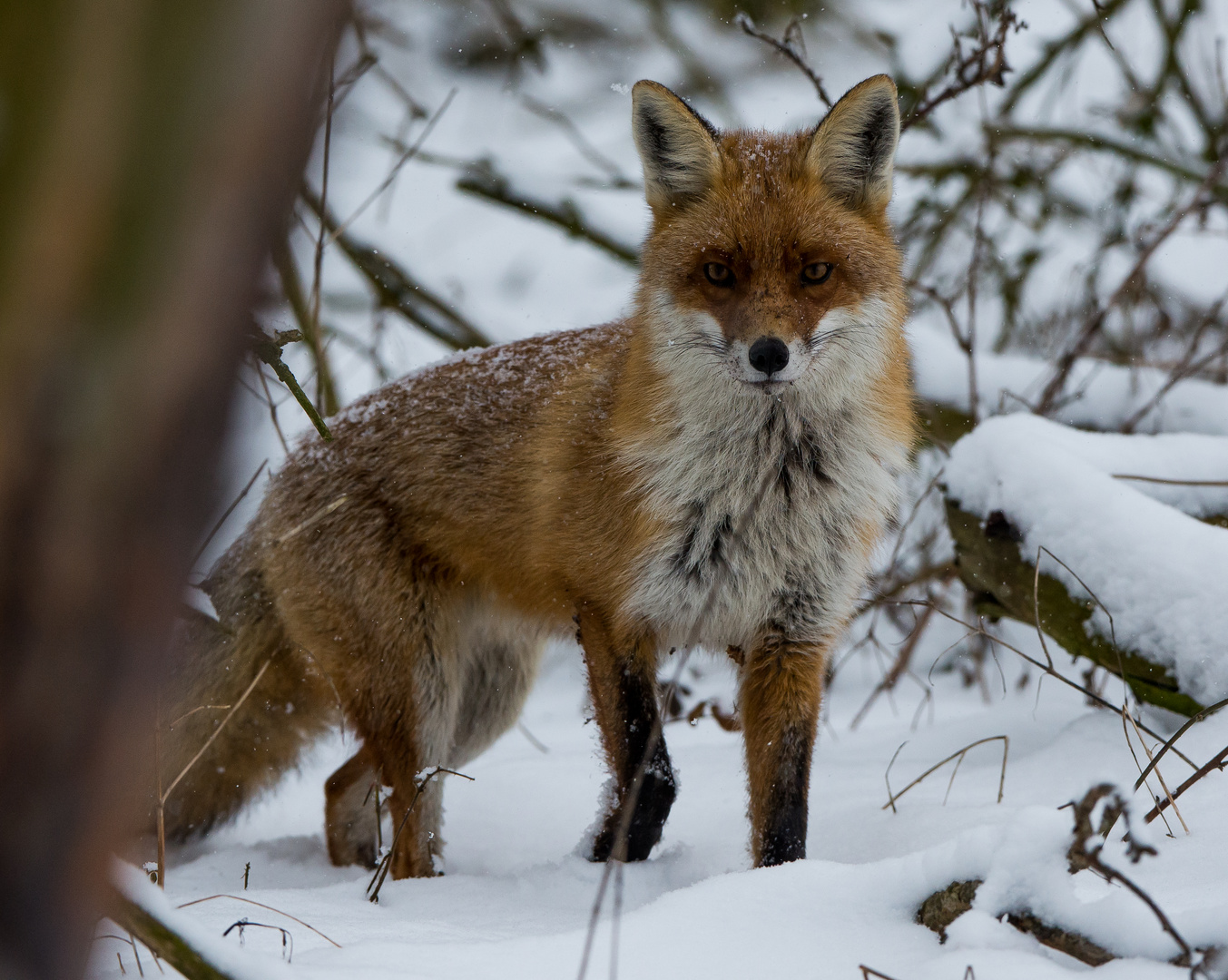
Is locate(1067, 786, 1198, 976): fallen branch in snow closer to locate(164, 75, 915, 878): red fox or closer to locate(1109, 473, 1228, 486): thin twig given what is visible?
locate(164, 75, 915, 878): red fox

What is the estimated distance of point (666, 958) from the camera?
5.67 ft

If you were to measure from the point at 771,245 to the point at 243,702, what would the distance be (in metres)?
2.39

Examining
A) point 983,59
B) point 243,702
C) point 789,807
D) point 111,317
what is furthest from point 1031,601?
point 111,317

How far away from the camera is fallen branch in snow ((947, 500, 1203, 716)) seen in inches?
121

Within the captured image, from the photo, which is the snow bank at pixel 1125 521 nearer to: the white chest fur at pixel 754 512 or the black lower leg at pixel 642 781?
the white chest fur at pixel 754 512

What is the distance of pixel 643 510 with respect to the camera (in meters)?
2.97

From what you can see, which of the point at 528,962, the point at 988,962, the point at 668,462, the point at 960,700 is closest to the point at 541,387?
the point at 668,462

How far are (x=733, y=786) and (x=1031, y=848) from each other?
213 cm

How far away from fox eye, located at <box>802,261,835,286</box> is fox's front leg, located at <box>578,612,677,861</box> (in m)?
1.10

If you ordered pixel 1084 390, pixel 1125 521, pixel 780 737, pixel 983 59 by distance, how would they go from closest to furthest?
pixel 780 737 < pixel 1125 521 < pixel 983 59 < pixel 1084 390

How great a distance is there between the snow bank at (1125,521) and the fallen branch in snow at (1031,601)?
0.11 feet

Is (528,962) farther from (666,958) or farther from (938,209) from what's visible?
(938,209)

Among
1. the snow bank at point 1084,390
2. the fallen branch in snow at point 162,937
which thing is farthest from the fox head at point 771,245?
Answer: the snow bank at point 1084,390

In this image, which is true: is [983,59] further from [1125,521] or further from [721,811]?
[721,811]
